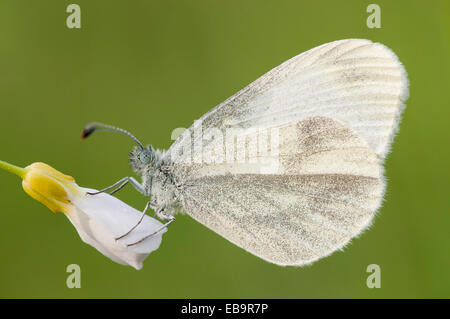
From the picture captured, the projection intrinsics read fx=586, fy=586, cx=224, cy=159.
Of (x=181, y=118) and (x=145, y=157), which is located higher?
(x=181, y=118)

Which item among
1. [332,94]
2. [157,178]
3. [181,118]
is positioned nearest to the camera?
[157,178]

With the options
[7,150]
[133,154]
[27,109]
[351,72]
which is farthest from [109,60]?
[351,72]

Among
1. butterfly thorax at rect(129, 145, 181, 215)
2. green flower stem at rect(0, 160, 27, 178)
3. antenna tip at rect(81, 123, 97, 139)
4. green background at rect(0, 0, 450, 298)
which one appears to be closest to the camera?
green flower stem at rect(0, 160, 27, 178)

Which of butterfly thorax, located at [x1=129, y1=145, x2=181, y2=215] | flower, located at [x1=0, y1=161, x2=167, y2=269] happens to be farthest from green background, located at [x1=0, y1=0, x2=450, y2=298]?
flower, located at [x1=0, y1=161, x2=167, y2=269]

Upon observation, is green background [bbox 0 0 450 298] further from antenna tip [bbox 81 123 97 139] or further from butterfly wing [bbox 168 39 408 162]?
antenna tip [bbox 81 123 97 139]

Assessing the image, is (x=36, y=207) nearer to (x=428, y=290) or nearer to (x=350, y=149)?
(x=350, y=149)

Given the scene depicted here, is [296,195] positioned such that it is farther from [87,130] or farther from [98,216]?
[87,130]

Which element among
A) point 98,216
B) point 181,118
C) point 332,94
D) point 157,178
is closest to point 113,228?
point 98,216
